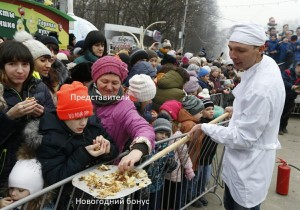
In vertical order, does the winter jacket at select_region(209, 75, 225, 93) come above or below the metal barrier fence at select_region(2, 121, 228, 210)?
above

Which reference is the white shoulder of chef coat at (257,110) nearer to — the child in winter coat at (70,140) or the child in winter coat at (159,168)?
the child in winter coat at (159,168)

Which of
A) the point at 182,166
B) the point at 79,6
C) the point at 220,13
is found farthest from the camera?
the point at 220,13

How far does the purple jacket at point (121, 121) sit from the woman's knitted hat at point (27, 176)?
25.2 inches

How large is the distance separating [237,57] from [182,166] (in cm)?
151

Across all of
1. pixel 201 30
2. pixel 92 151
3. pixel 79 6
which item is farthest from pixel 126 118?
pixel 201 30

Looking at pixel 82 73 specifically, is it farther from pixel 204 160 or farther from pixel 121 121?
pixel 204 160

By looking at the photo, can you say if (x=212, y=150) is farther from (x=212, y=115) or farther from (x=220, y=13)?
(x=220, y=13)

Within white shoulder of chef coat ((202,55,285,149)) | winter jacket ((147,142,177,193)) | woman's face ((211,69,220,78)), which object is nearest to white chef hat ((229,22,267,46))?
white shoulder of chef coat ((202,55,285,149))

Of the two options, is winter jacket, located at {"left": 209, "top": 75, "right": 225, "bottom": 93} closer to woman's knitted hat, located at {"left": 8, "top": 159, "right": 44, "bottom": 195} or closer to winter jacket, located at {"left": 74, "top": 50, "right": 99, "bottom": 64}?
winter jacket, located at {"left": 74, "top": 50, "right": 99, "bottom": 64}

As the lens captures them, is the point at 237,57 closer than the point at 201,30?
Yes

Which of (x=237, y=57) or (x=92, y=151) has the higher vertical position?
(x=237, y=57)

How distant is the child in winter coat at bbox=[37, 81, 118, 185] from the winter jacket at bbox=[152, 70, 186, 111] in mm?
2184

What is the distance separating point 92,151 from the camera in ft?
6.52

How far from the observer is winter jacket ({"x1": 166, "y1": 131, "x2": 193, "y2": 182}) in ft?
10.8
